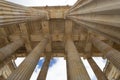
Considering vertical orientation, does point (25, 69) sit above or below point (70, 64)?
above

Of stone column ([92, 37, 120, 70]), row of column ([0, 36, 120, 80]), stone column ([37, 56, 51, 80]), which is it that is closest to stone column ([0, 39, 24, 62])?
row of column ([0, 36, 120, 80])

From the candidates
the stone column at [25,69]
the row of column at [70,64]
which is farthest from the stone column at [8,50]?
the stone column at [25,69]

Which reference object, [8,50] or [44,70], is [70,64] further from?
[8,50]

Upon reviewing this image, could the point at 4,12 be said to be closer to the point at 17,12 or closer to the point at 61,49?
the point at 17,12

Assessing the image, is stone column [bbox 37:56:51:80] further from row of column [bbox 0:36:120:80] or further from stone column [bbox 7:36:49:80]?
stone column [bbox 7:36:49:80]

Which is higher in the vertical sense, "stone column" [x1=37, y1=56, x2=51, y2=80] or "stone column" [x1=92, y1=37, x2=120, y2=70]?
"stone column" [x1=92, y1=37, x2=120, y2=70]

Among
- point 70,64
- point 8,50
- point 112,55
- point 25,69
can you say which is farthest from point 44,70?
point 112,55

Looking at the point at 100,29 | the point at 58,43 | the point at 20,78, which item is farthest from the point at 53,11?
the point at 100,29

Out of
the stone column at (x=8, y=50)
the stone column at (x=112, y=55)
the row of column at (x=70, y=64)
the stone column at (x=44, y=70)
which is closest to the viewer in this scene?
the row of column at (x=70, y=64)

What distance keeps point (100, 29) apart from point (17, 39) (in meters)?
12.1

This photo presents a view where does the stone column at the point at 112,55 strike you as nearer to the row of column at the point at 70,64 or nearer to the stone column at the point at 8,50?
the row of column at the point at 70,64

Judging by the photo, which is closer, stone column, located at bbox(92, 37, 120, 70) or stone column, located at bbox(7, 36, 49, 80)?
stone column, located at bbox(7, 36, 49, 80)

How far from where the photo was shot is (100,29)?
660cm

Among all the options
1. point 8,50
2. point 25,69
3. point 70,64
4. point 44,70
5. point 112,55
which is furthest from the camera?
point 44,70
